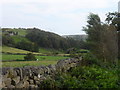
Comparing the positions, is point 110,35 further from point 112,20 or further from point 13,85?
point 13,85

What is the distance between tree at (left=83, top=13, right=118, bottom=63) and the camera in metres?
16.1

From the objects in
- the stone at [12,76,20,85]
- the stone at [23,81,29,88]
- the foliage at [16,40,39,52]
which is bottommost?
the stone at [23,81,29,88]

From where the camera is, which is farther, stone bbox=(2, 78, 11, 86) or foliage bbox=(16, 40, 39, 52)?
foliage bbox=(16, 40, 39, 52)

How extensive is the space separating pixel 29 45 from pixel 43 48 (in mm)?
2142

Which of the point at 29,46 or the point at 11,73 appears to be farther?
the point at 29,46

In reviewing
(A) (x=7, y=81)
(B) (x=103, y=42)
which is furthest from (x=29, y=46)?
(A) (x=7, y=81)

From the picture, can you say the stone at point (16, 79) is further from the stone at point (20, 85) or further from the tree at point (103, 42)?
the tree at point (103, 42)

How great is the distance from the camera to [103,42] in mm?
16578

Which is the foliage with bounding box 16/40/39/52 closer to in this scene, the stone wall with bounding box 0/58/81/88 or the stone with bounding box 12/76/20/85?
the stone wall with bounding box 0/58/81/88

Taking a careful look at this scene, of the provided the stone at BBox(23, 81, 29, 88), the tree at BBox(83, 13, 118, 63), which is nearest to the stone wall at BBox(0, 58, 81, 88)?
the stone at BBox(23, 81, 29, 88)

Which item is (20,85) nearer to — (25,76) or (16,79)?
(16,79)

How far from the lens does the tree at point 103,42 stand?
1608cm

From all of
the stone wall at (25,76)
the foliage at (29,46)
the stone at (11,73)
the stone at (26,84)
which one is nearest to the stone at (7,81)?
the stone wall at (25,76)

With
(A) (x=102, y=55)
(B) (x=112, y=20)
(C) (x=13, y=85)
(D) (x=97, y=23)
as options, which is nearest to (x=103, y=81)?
(C) (x=13, y=85)
